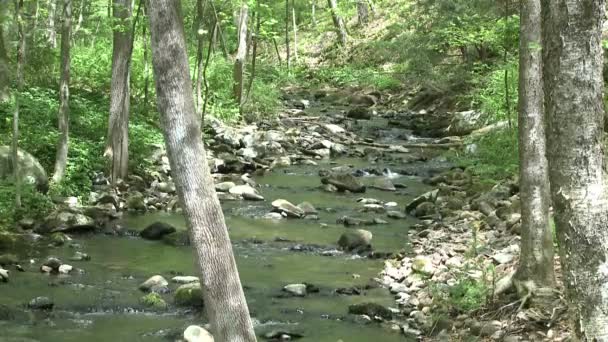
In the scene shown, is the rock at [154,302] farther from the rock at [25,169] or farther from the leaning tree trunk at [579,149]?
the leaning tree trunk at [579,149]

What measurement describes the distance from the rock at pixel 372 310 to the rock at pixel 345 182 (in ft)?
20.7

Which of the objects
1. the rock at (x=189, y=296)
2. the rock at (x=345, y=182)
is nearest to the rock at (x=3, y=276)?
the rock at (x=189, y=296)

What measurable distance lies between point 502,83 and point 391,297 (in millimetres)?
5446

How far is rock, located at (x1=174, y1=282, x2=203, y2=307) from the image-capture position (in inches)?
299

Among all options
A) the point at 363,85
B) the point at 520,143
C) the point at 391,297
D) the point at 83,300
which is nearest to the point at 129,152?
the point at 83,300

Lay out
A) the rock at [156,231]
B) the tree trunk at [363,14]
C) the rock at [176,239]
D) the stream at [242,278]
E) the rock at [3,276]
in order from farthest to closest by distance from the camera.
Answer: the tree trunk at [363,14] → the rock at [156,231] → the rock at [176,239] → the rock at [3,276] → the stream at [242,278]

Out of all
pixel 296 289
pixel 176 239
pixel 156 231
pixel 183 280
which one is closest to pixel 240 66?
pixel 156 231

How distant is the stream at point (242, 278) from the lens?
6.95 metres

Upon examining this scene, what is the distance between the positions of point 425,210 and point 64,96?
6354mm

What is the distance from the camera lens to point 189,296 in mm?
7637

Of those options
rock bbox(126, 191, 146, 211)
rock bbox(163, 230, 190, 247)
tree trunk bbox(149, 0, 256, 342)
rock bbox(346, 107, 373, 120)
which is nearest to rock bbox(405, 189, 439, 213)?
rock bbox(163, 230, 190, 247)

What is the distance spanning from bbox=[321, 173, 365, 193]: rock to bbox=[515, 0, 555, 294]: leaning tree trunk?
7.38 metres

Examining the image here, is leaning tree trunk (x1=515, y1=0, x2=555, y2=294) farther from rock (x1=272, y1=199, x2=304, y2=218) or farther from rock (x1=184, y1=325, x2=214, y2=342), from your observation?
rock (x1=272, y1=199, x2=304, y2=218)

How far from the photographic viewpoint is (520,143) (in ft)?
21.1
